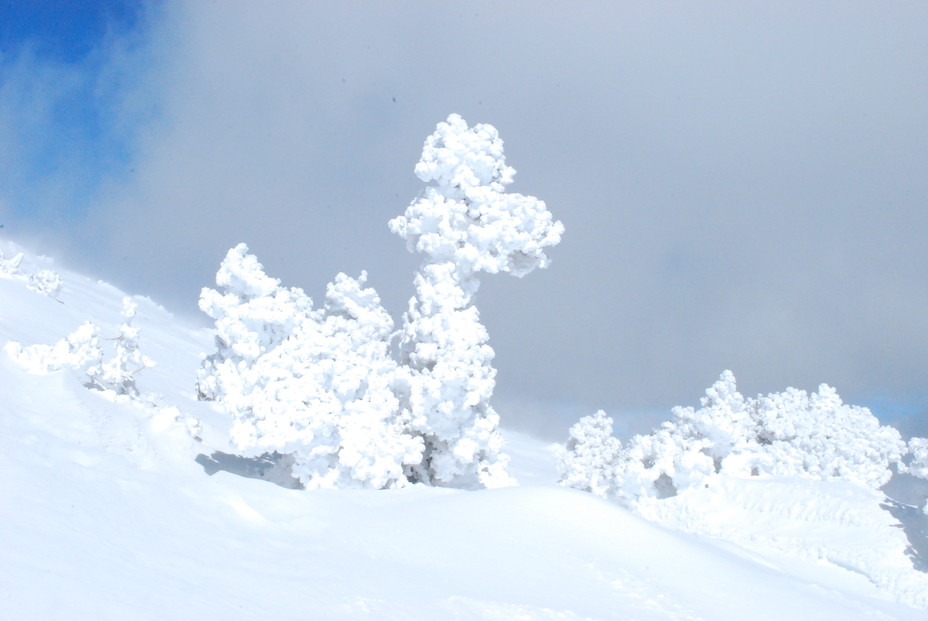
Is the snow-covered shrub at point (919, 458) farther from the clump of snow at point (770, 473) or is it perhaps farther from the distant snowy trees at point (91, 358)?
the distant snowy trees at point (91, 358)

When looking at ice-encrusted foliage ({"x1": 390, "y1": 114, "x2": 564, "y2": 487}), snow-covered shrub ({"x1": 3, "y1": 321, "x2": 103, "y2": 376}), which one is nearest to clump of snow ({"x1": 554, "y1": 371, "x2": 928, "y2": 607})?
ice-encrusted foliage ({"x1": 390, "y1": 114, "x2": 564, "y2": 487})

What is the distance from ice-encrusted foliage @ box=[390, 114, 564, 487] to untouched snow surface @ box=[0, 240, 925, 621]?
2488 millimetres

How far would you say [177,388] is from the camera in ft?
82.8

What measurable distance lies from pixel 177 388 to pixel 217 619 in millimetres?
21679

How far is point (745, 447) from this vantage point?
3094 centimetres

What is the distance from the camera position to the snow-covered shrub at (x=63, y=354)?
45.6 ft

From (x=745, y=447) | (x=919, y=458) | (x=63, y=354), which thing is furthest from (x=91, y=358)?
(x=745, y=447)

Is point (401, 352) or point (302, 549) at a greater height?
point (401, 352)

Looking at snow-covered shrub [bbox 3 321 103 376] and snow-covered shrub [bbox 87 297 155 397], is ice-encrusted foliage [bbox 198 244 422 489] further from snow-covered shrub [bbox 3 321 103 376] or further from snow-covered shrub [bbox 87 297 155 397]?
snow-covered shrub [bbox 3 321 103 376]

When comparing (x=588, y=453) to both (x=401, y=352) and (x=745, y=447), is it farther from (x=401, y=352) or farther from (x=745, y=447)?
(x=401, y=352)

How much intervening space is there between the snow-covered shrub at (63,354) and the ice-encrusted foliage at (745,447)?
2108 cm

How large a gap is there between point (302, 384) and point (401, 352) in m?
4.60

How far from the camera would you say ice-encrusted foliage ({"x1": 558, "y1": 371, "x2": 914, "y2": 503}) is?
27.0 m

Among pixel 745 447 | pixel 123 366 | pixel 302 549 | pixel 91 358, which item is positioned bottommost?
pixel 302 549
